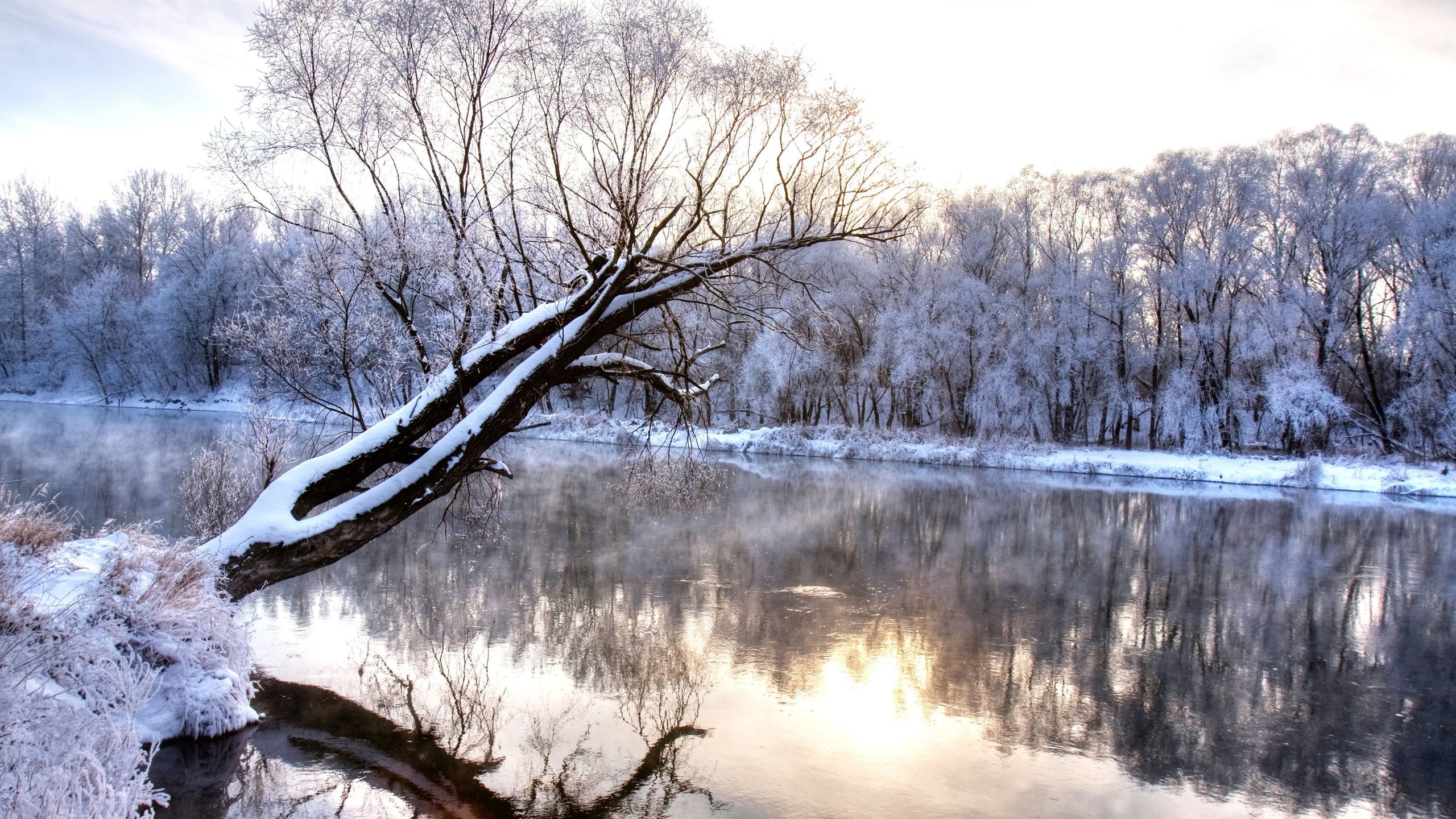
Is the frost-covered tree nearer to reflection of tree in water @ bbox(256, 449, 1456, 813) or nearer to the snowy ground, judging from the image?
reflection of tree in water @ bbox(256, 449, 1456, 813)

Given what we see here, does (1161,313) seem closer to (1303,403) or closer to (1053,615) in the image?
(1303,403)

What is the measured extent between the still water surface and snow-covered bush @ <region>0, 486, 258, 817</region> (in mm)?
508

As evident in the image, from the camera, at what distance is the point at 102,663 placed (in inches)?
190

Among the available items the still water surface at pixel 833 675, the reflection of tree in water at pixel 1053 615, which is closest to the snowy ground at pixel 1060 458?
the reflection of tree in water at pixel 1053 615

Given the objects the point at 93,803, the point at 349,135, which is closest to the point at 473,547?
the point at 349,135

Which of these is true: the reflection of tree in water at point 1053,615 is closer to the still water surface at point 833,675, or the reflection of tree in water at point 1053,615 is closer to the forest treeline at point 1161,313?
the still water surface at point 833,675

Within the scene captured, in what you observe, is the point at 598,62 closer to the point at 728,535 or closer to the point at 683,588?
the point at 683,588

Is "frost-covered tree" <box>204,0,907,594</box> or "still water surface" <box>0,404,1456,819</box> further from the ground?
"frost-covered tree" <box>204,0,907,594</box>

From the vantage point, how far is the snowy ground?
970 inches

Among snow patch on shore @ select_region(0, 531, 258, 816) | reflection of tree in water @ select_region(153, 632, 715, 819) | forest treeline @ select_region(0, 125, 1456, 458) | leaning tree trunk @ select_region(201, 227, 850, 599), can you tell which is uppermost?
forest treeline @ select_region(0, 125, 1456, 458)

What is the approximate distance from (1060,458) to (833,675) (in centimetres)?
2284

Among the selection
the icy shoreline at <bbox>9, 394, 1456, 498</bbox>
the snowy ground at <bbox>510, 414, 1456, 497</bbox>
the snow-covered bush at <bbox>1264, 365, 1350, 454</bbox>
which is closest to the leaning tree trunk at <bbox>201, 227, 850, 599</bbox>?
the icy shoreline at <bbox>9, 394, 1456, 498</bbox>

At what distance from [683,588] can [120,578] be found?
6423mm

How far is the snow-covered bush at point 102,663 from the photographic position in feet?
11.0
